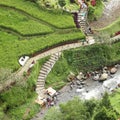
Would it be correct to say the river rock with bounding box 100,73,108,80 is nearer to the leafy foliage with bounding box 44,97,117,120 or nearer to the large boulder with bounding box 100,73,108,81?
the large boulder with bounding box 100,73,108,81

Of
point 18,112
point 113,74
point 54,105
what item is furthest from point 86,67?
point 18,112

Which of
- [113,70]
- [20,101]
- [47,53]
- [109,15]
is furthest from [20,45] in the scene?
[109,15]

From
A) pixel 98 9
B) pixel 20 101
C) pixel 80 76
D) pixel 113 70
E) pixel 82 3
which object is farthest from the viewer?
pixel 98 9

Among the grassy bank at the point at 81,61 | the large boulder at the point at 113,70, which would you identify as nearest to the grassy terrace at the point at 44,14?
the grassy bank at the point at 81,61

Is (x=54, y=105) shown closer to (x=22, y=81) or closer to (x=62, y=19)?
(x=22, y=81)

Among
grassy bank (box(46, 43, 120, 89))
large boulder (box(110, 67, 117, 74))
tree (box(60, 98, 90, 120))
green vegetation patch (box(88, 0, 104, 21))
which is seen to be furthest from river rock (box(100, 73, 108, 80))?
tree (box(60, 98, 90, 120))

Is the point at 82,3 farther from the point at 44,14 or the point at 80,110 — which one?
the point at 80,110

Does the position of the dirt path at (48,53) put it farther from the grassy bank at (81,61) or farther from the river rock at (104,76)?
the river rock at (104,76)
